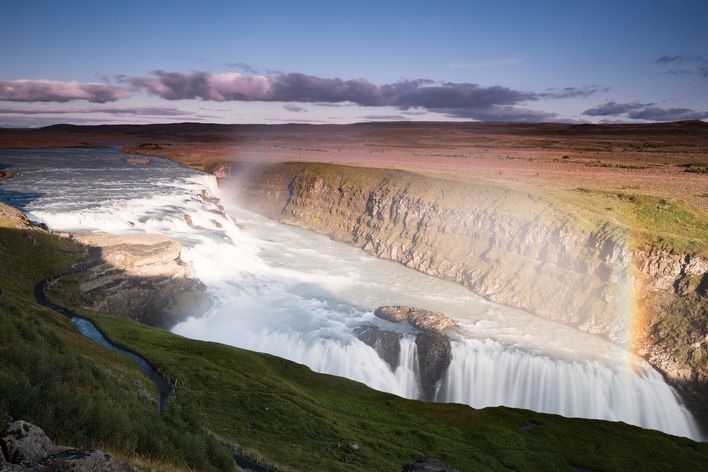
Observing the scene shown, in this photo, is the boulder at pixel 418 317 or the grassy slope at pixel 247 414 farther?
the boulder at pixel 418 317

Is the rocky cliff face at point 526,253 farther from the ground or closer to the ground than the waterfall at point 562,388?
farther from the ground

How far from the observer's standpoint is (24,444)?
428 inches

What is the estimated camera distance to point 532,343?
188 feet

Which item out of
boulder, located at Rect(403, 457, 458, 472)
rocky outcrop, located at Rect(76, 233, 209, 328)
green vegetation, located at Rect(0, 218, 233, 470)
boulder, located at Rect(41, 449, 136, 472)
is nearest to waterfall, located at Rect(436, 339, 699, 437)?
boulder, located at Rect(403, 457, 458, 472)

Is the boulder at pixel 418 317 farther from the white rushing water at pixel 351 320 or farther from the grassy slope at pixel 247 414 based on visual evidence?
the grassy slope at pixel 247 414

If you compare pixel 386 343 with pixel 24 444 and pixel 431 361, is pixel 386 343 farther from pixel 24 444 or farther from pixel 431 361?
pixel 24 444

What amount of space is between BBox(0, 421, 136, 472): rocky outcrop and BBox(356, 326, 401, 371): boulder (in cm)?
4419

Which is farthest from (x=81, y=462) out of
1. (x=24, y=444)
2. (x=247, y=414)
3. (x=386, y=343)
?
(x=386, y=343)

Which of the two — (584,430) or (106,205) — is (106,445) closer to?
(584,430)

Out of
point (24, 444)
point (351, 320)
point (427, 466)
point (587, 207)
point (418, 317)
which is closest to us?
point (24, 444)

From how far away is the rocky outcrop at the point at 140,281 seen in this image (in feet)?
178

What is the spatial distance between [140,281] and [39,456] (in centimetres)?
5029

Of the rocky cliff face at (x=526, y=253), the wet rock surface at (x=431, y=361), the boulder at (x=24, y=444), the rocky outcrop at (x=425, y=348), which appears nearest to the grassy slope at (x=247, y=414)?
the boulder at (x=24, y=444)

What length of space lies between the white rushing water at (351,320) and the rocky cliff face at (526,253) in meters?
3.28
